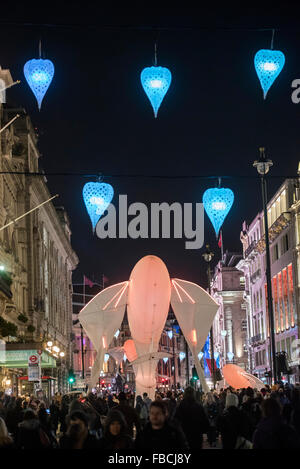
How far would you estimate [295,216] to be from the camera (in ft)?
263

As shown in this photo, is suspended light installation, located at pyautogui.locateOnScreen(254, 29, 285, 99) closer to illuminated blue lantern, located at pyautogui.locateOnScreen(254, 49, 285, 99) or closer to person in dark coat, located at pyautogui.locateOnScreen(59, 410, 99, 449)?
illuminated blue lantern, located at pyautogui.locateOnScreen(254, 49, 285, 99)

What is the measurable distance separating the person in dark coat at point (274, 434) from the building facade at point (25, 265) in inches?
988

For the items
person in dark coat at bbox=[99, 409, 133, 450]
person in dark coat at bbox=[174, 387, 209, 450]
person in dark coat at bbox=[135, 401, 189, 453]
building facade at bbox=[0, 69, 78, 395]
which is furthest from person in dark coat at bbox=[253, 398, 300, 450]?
building facade at bbox=[0, 69, 78, 395]

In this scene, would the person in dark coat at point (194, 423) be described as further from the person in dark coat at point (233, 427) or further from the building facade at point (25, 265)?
the building facade at point (25, 265)

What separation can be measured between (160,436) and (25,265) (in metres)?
55.1

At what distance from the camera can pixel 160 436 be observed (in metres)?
9.66

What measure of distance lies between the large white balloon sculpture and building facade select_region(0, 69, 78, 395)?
21.9ft

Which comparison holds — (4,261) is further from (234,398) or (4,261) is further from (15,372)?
(234,398)

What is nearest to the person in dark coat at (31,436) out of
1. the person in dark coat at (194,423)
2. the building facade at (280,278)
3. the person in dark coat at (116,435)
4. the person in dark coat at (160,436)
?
the person in dark coat at (116,435)

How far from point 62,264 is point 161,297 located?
74.6 meters

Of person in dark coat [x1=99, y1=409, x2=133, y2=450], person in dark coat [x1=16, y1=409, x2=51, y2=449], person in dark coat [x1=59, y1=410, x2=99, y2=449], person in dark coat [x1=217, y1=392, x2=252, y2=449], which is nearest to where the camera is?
person in dark coat [x1=59, y1=410, x2=99, y2=449]

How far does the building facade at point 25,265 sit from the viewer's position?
1836 inches

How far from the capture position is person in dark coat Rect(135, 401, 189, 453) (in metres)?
9.58
